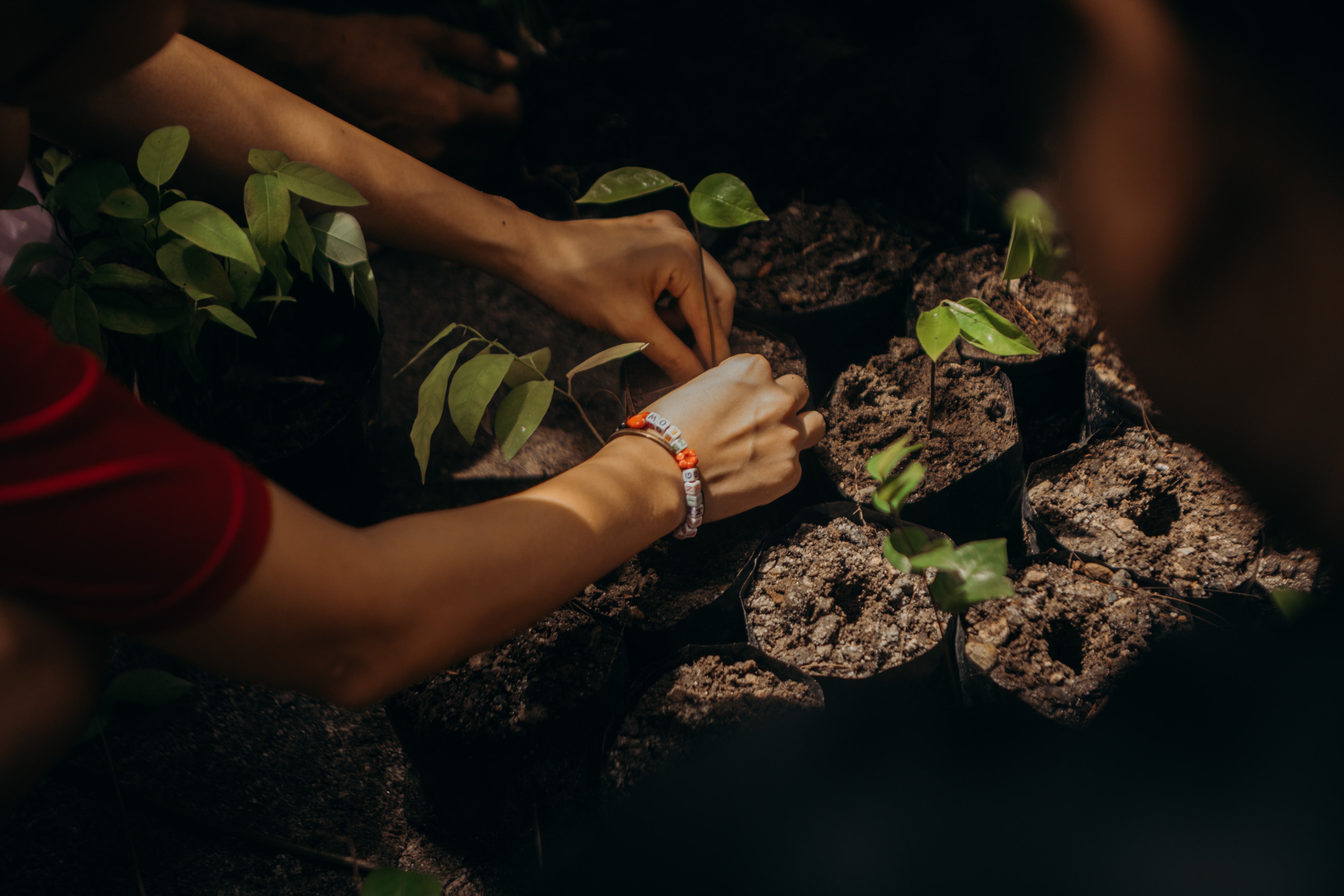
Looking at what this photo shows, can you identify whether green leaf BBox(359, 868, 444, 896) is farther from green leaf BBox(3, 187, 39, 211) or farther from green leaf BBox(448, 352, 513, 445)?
green leaf BBox(3, 187, 39, 211)

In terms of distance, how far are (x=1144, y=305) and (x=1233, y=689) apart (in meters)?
0.46

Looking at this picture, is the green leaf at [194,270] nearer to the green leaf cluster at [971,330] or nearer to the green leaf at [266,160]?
the green leaf at [266,160]

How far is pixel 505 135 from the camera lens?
135cm

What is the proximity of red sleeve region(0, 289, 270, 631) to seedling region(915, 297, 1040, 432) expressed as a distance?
2.01 ft

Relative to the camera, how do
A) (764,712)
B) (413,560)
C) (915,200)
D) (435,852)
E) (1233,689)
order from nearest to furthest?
1. (413,560)
2. (1233,689)
3. (764,712)
4. (435,852)
5. (915,200)

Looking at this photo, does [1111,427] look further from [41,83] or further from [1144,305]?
[41,83]

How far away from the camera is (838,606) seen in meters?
0.85

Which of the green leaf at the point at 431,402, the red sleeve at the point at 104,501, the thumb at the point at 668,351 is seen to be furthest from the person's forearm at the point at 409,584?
the thumb at the point at 668,351

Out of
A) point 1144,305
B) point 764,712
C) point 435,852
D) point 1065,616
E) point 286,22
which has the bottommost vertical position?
point 435,852

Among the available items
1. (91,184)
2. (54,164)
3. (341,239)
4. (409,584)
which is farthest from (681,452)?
(54,164)

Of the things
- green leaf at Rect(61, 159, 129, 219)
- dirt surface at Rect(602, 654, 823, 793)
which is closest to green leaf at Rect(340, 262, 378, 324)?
green leaf at Rect(61, 159, 129, 219)

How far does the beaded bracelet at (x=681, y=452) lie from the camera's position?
75 centimetres

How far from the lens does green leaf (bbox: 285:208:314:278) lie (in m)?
0.75

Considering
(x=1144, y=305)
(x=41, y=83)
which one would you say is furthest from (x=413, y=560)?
(x=1144, y=305)
